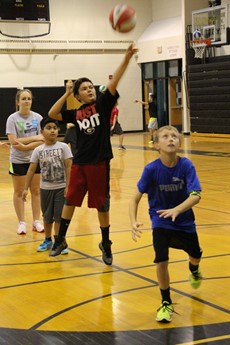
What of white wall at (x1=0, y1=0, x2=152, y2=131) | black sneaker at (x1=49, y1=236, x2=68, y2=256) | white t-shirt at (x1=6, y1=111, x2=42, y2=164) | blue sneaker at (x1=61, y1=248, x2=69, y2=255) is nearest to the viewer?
black sneaker at (x1=49, y1=236, x2=68, y2=256)

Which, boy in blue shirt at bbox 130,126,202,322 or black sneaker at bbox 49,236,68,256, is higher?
boy in blue shirt at bbox 130,126,202,322

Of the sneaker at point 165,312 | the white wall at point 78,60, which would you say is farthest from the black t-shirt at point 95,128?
the white wall at point 78,60

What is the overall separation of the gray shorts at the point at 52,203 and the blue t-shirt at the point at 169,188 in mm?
2144

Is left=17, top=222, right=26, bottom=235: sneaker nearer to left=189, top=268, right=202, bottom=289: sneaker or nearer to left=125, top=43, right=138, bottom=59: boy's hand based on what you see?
left=125, top=43, right=138, bottom=59: boy's hand

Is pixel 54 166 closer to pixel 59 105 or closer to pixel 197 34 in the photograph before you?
pixel 59 105

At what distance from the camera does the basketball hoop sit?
23.5m

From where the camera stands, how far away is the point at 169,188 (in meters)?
4.39

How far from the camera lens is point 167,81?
27.5 m

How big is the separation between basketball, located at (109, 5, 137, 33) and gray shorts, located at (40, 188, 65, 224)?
1.90 m

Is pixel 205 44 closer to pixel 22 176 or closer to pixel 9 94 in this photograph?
pixel 9 94

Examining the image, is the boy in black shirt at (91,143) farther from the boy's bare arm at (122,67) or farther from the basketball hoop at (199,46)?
the basketball hoop at (199,46)

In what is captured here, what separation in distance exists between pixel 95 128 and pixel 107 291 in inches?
60.8

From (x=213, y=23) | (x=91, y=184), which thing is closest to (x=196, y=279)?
(x=91, y=184)

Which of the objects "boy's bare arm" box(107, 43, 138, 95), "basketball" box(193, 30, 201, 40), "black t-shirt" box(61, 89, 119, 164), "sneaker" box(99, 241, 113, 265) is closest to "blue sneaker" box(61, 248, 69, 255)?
"sneaker" box(99, 241, 113, 265)
